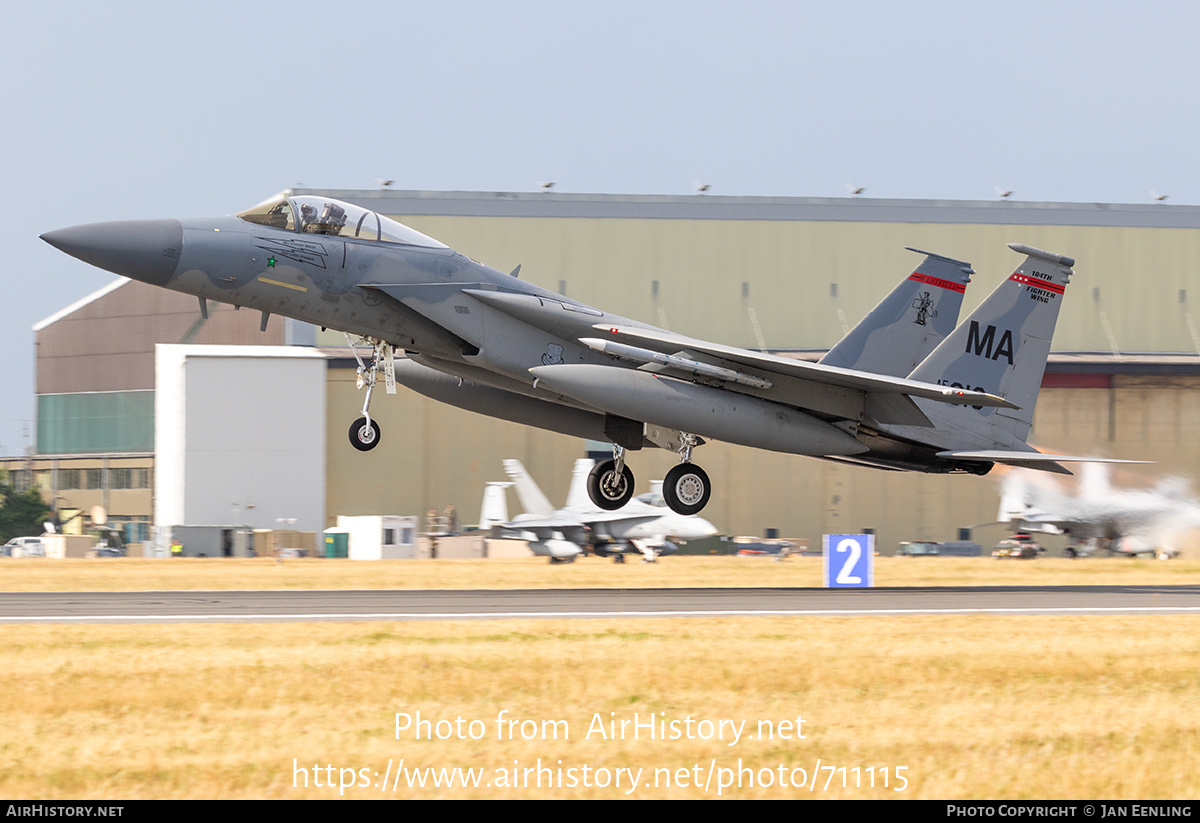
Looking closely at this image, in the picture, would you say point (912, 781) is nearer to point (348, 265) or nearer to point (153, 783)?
point (153, 783)

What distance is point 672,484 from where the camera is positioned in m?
17.2

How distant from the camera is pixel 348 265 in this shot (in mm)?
15297

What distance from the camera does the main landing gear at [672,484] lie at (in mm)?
17219

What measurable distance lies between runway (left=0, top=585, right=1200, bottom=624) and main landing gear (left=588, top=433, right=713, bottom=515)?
4.44 feet

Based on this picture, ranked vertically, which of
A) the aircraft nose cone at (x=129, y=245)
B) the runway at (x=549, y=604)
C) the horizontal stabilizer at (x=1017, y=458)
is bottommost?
the runway at (x=549, y=604)

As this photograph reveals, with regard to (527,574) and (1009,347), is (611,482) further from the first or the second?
(527,574)

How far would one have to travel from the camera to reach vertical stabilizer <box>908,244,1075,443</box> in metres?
18.3

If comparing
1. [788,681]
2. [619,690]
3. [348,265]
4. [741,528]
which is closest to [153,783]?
[619,690]

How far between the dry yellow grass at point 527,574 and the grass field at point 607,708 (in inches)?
361

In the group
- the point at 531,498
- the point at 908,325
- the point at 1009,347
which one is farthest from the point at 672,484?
the point at 531,498

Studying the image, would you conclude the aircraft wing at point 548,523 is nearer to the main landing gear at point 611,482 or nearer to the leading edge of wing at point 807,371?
the main landing gear at point 611,482

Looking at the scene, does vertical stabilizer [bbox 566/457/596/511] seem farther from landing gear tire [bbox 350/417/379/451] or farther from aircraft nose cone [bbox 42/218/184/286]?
aircraft nose cone [bbox 42/218/184/286]

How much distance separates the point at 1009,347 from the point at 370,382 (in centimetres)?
937

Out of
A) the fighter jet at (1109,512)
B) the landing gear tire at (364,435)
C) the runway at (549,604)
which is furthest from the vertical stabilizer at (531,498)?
the landing gear tire at (364,435)
